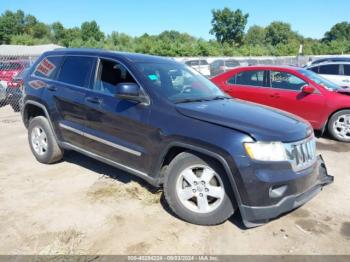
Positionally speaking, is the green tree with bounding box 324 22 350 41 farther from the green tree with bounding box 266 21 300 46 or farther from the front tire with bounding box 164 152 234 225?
the front tire with bounding box 164 152 234 225

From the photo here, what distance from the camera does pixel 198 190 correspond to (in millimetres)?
3756

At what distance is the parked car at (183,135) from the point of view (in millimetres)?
3414

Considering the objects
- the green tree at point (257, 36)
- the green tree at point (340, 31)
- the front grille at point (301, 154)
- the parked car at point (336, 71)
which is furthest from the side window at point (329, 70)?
the green tree at point (340, 31)

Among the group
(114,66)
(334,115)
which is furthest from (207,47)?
(114,66)

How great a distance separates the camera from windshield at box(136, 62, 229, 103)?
4254 mm

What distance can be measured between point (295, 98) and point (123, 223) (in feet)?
17.5

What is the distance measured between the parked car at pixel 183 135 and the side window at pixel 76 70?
2cm

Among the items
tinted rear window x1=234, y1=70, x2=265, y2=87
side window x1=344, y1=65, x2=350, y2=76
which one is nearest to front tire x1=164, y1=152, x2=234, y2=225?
tinted rear window x1=234, y1=70, x2=265, y2=87

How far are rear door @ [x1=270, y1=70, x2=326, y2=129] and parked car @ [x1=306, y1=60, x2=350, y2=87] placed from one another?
17.3 ft

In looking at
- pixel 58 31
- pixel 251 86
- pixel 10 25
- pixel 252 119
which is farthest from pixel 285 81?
pixel 10 25

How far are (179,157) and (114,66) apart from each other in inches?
63.5

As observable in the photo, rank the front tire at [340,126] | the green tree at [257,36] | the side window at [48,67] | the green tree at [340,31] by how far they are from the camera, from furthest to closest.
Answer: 1. the green tree at [340,31]
2. the green tree at [257,36]
3. the front tire at [340,126]
4. the side window at [48,67]

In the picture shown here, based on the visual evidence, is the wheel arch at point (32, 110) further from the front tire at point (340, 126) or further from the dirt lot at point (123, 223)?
the front tire at point (340, 126)

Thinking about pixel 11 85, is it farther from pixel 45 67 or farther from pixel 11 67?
pixel 45 67
